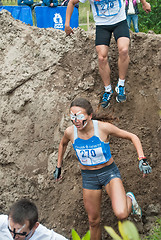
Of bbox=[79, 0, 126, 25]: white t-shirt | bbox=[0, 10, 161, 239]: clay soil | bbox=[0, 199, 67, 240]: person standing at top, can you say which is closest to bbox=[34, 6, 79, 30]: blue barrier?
bbox=[0, 10, 161, 239]: clay soil

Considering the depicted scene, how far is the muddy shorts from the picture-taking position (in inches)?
137

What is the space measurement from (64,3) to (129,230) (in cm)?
927

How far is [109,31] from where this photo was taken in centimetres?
462

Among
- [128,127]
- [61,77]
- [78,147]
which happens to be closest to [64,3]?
[61,77]

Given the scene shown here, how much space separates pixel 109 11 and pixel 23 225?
3.33 meters

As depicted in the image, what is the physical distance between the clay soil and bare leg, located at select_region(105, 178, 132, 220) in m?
1.22

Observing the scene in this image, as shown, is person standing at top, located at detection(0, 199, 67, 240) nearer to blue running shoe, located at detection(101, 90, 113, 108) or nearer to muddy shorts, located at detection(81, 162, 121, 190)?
muddy shorts, located at detection(81, 162, 121, 190)

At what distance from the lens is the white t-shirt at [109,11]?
4441 millimetres

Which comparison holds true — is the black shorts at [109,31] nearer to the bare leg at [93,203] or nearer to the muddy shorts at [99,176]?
the muddy shorts at [99,176]

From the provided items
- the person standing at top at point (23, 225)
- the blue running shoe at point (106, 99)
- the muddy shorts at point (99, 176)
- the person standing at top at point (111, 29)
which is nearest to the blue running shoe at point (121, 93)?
the person standing at top at point (111, 29)

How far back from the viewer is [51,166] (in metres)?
4.85

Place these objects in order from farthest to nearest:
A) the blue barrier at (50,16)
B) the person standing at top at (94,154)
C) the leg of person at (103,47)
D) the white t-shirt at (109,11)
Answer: the blue barrier at (50,16) → the leg of person at (103,47) → the white t-shirt at (109,11) → the person standing at top at (94,154)

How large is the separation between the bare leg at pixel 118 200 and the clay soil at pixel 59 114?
3.99 ft

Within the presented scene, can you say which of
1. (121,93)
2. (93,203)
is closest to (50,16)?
(121,93)
